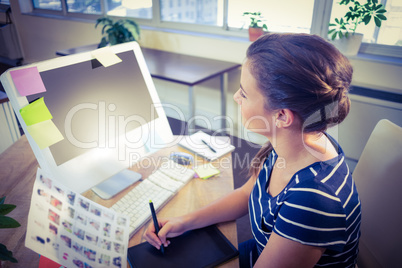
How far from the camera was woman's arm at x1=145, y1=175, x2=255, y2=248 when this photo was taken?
2.80 feet

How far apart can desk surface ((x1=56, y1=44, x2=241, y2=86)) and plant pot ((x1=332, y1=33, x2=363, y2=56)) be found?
0.81 meters

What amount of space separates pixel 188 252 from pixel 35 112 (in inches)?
22.2

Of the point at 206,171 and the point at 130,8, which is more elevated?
the point at 130,8

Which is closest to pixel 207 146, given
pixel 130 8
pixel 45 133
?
pixel 45 133

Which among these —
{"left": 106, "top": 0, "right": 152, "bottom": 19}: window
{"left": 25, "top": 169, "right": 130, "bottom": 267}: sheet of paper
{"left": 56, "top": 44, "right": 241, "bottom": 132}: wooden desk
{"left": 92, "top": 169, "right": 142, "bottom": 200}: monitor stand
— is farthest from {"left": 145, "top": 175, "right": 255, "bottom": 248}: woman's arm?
{"left": 106, "top": 0, "right": 152, "bottom": 19}: window

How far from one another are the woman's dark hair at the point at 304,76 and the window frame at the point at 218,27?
171cm

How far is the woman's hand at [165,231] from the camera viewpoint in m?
0.84

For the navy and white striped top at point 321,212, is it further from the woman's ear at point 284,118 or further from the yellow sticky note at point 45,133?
the yellow sticky note at point 45,133

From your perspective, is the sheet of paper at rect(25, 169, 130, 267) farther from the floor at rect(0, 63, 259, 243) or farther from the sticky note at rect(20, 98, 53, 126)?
the floor at rect(0, 63, 259, 243)

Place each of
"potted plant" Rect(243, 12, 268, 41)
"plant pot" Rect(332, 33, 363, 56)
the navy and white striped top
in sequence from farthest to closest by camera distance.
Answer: "potted plant" Rect(243, 12, 268, 41)
"plant pot" Rect(332, 33, 363, 56)
the navy and white striped top

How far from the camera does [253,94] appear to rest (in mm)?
836

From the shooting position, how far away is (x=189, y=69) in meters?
2.46

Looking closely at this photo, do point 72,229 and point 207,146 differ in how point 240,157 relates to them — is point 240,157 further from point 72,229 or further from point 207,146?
point 72,229

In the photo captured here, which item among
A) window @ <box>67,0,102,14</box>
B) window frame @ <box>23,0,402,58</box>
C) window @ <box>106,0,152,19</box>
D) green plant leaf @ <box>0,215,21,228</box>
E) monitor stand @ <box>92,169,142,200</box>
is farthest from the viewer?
window @ <box>67,0,102,14</box>
